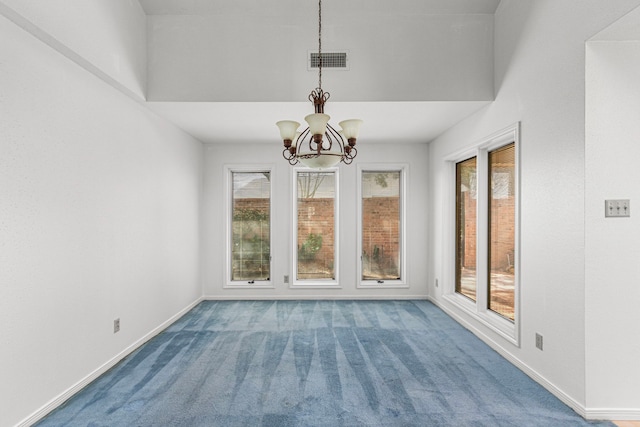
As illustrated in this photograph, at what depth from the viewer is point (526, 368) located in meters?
2.96

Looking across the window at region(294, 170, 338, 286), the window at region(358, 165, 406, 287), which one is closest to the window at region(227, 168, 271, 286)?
the window at region(294, 170, 338, 286)

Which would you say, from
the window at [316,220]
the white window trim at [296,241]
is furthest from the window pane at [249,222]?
the window at [316,220]

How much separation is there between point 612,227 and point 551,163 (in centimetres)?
60

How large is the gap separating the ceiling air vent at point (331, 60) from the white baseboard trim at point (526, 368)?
10.0 feet

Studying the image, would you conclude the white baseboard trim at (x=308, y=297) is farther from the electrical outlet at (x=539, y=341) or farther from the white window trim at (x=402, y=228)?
the electrical outlet at (x=539, y=341)

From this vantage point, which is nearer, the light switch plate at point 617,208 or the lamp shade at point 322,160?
the light switch plate at point 617,208

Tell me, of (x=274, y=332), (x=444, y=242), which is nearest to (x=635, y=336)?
(x=444, y=242)

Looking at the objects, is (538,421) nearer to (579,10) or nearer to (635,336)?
(635,336)

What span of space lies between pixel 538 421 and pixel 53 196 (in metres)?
3.53

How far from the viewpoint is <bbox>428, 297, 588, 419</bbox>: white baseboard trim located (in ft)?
7.95

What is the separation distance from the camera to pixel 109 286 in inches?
121

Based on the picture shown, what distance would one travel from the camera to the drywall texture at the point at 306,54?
347cm

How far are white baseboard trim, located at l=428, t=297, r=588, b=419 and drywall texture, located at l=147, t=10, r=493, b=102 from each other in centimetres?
242

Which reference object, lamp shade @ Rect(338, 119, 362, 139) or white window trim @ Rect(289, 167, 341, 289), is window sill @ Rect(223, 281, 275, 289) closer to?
white window trim @ Rect(289, 167, 341, 289)
